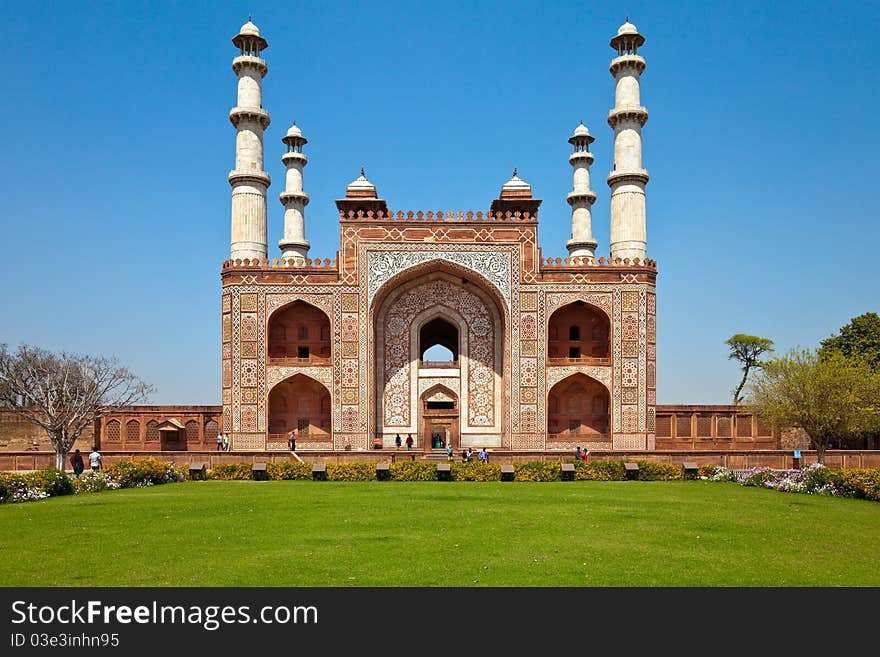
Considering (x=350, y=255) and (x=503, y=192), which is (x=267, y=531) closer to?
(x=350, y=255)

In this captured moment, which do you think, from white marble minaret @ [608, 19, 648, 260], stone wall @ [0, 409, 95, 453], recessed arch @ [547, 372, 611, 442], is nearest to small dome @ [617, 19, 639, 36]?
white marble minaret @ [608, 19, 648, 260]

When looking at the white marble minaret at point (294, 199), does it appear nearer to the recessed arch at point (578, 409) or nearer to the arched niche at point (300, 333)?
the arched niche at point (300, 333)

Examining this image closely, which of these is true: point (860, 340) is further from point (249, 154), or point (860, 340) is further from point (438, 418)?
point (249, 154)

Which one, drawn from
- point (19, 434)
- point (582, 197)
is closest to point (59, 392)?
point (19, 434)

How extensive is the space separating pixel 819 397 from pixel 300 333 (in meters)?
17.1

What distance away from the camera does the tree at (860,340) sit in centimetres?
3403

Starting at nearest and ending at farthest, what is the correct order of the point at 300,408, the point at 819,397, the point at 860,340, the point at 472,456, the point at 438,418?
the point at 819,397
the point at 472,456
the point at 438,418
the point at 300,408
the point at 860,340

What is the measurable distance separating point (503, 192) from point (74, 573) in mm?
23753

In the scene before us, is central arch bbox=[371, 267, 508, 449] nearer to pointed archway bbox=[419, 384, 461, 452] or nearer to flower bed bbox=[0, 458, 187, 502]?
pointed archway bbox=[419, 384, 461, 452]

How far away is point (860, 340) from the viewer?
34719mm

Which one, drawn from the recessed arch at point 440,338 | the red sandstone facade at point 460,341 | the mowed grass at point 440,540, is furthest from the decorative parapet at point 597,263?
the mowed grass at point 440,540

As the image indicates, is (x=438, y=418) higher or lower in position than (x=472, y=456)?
higher

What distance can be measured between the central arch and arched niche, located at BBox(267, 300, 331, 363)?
198 cm
